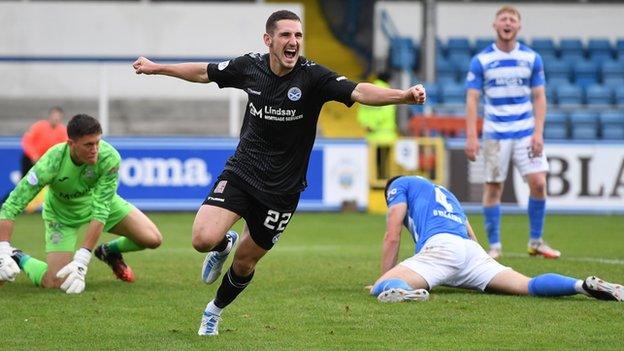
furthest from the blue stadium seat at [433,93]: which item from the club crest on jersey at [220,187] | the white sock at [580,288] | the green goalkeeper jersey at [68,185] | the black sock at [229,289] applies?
the black sock at [229,289]

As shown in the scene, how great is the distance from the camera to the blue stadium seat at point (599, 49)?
28.3m

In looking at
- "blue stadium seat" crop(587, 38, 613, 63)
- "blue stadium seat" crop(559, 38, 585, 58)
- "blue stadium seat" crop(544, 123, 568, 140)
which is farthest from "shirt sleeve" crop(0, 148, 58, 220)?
"blue stadium seat" crop(587, 38, 613, 63)

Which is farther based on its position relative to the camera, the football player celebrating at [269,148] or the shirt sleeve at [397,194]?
the shirt sleeve at [397,194]

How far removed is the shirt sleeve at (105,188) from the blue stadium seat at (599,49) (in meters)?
19.6

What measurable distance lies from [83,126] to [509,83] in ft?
15.5

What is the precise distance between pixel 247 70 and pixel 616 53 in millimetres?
21759

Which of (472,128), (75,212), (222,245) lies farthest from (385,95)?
(472,128)

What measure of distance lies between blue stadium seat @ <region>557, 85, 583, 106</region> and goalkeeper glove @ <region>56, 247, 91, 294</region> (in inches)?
690

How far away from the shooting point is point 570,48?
28.4 m

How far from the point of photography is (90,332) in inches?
315

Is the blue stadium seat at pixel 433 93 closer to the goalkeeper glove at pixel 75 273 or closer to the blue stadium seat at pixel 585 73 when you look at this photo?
the blue stadium seat at pixel 585 73

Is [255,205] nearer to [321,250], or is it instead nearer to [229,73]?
[229,73]

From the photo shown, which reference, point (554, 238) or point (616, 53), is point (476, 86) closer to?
point (554, 238)

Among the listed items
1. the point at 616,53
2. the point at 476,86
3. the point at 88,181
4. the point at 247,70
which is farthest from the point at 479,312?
the point at 616,53
